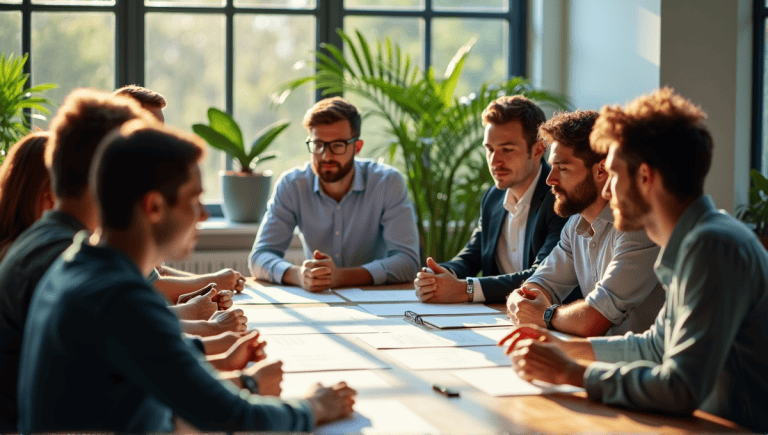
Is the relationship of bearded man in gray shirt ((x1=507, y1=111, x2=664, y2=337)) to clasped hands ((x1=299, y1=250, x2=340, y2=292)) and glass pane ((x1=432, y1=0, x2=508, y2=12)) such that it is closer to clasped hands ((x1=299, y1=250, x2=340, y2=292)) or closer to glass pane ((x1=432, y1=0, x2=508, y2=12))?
clasped hands ((x1=299, y1=250, x2=340, y2=292))

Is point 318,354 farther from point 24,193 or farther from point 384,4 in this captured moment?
point 384,4

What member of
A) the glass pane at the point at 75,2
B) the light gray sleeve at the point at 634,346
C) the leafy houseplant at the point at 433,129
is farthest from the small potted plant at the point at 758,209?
the glass pane at the point at 75,2

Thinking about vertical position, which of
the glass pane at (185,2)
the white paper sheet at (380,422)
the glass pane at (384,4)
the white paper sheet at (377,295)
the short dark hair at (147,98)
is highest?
the glass pane at (384,4)

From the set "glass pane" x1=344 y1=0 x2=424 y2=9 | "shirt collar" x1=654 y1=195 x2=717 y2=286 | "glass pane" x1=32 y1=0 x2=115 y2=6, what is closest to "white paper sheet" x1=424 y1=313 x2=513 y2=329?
"shirt collar" x1=654 y1=195 x2=717 y2=286

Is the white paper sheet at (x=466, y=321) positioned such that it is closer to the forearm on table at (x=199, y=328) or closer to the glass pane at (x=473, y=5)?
the forearm on table at (x=199, y=328)

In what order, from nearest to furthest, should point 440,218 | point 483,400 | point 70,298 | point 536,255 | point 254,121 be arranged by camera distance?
point 70,298
point 483,400
point 536,255
point 440,218
point 254,121

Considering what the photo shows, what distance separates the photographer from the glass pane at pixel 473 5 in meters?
5.91

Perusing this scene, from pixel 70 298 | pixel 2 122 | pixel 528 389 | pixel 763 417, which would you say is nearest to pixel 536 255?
pixel 528 389

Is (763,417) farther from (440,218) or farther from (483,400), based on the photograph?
(440,218)

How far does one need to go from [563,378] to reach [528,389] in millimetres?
83

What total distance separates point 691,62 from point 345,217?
229 cm

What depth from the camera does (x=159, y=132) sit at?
4.19ft

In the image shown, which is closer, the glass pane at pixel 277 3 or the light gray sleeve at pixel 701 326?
the light gray sleeve at pixel 701 326

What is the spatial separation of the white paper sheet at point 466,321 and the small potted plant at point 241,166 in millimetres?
2850
